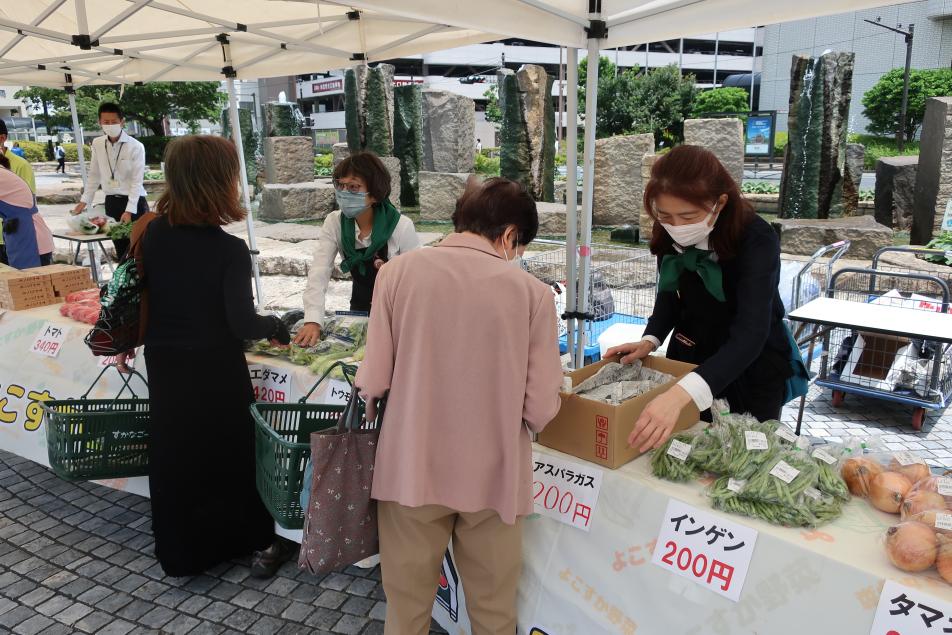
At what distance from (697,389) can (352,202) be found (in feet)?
6.41

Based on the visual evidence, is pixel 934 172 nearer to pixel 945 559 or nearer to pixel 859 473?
pixel 859 473

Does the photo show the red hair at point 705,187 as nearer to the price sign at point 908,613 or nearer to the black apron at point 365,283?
the price sign at point 908,613

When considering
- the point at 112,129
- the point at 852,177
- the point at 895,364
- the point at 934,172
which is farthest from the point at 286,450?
the point at 852,177

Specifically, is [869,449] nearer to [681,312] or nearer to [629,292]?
[681,312]

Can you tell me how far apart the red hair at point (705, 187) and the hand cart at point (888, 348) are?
2.28 metres

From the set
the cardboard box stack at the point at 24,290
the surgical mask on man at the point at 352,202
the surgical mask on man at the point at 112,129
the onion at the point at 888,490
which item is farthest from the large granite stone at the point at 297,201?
the onion at the point at 888,490

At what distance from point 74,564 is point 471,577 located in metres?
2.39

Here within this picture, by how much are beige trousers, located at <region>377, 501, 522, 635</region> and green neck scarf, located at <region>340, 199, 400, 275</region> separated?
170 cm

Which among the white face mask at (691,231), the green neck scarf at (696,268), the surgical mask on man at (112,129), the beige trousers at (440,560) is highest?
the surgical mask on man at (112,129)

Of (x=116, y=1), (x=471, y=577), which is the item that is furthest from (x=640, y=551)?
(x=116, y=1)

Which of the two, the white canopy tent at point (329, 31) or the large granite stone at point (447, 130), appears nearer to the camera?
the white canopy tent at point (329, 31)

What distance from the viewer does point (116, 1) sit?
17.9 feet

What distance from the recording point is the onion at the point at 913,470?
1.79 meters

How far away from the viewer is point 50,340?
154 inches
